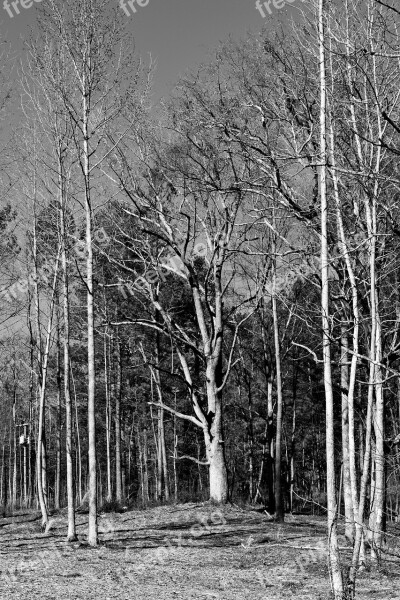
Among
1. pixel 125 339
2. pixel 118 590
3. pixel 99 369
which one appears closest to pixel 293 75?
pixel 118 590

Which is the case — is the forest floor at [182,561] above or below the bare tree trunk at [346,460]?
below

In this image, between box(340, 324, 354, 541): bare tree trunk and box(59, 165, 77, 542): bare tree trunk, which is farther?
box(59, 165, 77, 542): bare tree trunk

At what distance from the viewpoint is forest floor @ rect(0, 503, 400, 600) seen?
7.31m

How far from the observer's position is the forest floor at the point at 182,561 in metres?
7.31

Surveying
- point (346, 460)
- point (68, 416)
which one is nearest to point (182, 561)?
point (346, 460)

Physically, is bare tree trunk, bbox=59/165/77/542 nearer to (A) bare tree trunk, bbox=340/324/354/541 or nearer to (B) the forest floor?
(B) the forest floor

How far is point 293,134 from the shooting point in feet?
32.3

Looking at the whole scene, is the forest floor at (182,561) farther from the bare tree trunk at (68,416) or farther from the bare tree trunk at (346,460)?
the bare tree trunk at (346,460)

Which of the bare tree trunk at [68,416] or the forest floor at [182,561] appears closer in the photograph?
the forest floor at [182,561]

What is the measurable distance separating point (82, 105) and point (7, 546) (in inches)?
302

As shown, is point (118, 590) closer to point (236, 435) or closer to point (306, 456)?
point (236, 435)

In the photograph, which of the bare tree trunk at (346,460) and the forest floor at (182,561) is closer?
the forest floor at (182,561)

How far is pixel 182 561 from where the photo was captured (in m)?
9.51

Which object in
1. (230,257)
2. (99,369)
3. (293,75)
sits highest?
(293,75)
